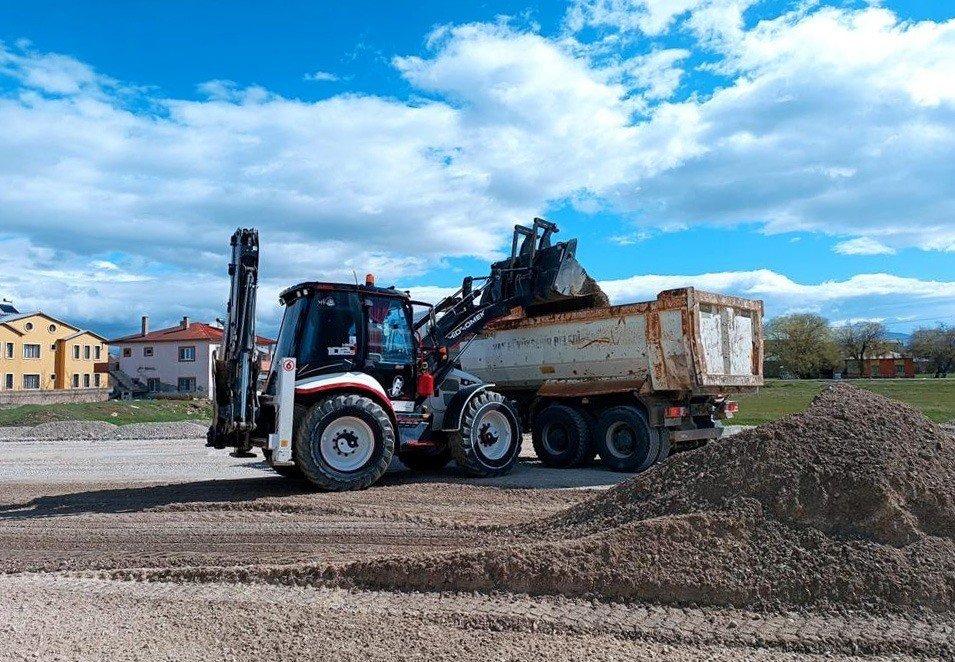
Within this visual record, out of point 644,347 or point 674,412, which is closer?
point 674,412

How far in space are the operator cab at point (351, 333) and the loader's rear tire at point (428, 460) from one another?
144cm

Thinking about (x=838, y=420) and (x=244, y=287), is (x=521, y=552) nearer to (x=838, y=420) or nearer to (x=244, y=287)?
(x=838, y=420)

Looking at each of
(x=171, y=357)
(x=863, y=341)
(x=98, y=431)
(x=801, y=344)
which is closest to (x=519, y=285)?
(x=98, y=431)

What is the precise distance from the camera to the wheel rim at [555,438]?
12.7m

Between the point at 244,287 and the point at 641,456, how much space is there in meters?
6.19

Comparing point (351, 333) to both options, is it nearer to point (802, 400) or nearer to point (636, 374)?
point (636, 374)

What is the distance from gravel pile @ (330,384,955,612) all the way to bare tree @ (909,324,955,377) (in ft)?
266

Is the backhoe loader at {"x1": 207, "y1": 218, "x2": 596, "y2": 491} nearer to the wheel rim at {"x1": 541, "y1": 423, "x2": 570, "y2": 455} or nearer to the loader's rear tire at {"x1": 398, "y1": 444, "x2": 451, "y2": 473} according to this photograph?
the loader's rear tire at {"x1": 398, "y1": 444, "x2": 451, "y2": 473}

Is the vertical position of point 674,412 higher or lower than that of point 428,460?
higher

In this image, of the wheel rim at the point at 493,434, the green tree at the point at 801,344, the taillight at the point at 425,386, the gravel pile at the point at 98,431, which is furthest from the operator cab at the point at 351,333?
the green tree at the point at 801,344

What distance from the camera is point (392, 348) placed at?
33.7 ft

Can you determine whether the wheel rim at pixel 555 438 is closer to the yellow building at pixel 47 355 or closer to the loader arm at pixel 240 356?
the loader arm at pixel 240 356

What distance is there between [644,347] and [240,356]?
5.90 metres

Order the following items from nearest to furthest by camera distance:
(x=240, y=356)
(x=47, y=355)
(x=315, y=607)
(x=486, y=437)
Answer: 1. (x=315, y=607)
2. (x=240, y=356)
3. (x=486, y=437)
4. (x=47, y=355)
